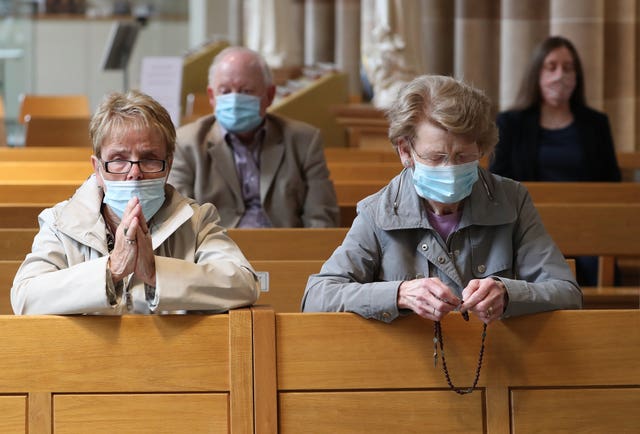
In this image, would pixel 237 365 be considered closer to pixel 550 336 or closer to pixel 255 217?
pixel 550 336

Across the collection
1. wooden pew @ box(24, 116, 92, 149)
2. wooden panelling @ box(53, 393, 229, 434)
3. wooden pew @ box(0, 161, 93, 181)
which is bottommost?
wooden pew @ box(24, 116, 92, 149)

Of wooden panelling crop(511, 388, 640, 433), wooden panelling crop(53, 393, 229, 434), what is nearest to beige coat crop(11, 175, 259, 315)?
wooden panelling crop(53, 393, 229, 434)

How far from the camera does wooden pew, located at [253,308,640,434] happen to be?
11.0 ft

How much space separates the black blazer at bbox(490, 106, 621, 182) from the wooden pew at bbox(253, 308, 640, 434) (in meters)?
3.65

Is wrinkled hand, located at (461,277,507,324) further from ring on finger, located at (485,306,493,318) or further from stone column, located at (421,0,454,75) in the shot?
stone column, located at (421,0,454,75)

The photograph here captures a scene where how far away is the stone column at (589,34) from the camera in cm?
952

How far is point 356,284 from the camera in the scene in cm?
357

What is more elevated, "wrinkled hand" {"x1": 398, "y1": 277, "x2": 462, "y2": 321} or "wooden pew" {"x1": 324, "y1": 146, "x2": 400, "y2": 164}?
"wrinkled hand" {"x1": 398, "y1": 277, "x2": 462, "y2": 321}

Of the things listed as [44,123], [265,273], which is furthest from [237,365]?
[44,123]

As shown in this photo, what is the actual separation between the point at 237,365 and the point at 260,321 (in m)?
0.12

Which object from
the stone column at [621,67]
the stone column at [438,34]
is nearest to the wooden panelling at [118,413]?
the stone column at [621,67]

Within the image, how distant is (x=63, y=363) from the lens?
3.30 metres

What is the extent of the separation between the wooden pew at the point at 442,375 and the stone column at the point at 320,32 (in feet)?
52.7

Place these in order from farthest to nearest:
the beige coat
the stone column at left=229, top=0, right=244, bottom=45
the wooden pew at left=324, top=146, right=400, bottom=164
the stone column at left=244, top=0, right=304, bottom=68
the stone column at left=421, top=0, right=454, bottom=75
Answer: the stone column at left=229, top=0, right=244, bottom=45, the stone column at left=244, top=0, right=304, bottom=68, the stone column at left=421, top=0, right=454, bottom=75, the wooden pew at left=324, top=146, right=400, bottom=164, the beige coat
